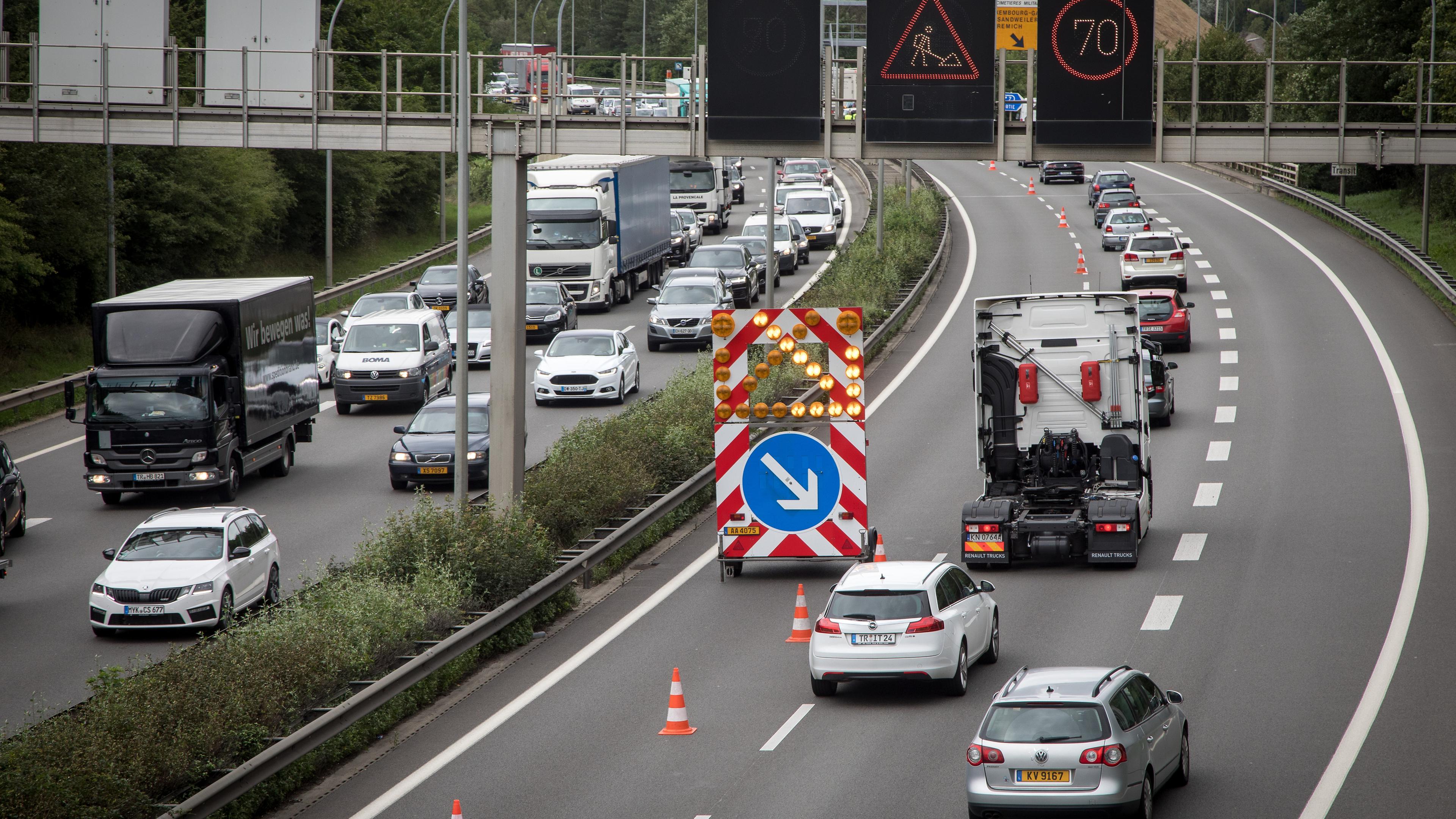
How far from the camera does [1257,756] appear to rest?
14.2 m

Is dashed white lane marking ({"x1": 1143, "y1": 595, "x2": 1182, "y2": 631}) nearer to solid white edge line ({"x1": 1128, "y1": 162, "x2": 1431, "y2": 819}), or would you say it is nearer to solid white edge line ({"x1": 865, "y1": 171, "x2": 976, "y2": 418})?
solid white edge line ({"x1": 1128, "y1": 162, "x2": 1431, "y2": 819})

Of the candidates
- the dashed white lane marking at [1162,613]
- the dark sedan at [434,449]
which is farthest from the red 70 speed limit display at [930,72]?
the dark sedan at [434,449]

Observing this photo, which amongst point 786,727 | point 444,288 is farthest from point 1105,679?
point 444,288

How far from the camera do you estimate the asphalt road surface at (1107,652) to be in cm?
1356

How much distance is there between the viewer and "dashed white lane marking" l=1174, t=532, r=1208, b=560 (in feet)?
73.3

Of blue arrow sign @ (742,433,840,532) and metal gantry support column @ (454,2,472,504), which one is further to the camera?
metal gantry support column @ (454,2,472,504)

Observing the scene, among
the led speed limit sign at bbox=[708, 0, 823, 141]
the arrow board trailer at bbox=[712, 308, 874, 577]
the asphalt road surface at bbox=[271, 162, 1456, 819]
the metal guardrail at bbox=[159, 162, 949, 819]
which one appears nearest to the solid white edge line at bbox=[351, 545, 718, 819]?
the asphalt road surface at bbox=[271, 162, 1456, 819]

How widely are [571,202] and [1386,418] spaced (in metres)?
24.7

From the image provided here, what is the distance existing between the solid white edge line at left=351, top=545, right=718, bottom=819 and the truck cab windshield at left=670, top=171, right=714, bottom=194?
147 feet

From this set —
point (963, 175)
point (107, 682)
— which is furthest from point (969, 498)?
point (963, 175)

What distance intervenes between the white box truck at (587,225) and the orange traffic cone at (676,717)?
3274 centimetres

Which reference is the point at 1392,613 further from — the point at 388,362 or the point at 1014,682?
the point at 388,362

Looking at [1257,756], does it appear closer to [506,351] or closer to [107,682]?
[107,682]

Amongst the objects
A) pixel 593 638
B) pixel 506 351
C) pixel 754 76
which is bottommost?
pixel 593 638
